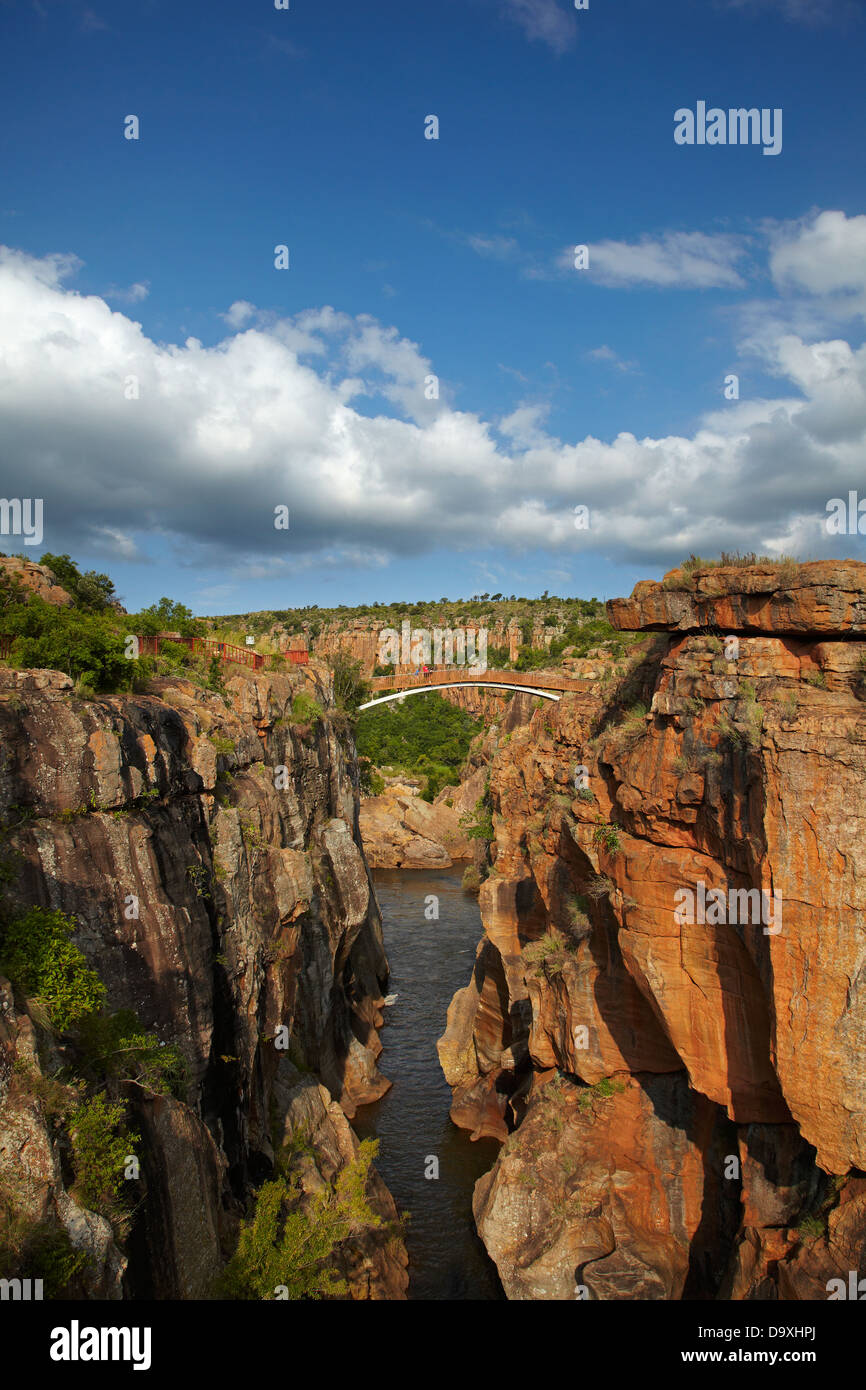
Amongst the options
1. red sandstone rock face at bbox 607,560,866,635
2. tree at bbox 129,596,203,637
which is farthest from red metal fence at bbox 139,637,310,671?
red sandstone rock face at bbox 607,560,866,635

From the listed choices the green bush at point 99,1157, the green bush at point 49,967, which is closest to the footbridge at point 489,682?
the green bush at point 49,967

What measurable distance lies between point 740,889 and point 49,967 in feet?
35.1

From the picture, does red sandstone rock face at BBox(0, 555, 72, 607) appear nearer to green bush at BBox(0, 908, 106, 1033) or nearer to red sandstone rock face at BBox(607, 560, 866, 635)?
green bush at BBox(0, 908, 106, 1033)

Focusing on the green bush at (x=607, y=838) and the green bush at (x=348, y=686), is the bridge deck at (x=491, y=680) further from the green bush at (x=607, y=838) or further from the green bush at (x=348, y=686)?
the green bush at (x=607, y=838)

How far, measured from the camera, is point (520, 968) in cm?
2420

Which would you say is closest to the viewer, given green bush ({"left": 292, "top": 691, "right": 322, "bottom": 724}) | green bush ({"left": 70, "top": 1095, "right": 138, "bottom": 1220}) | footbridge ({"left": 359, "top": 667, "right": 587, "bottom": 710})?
green bush ({"left": 70, "top": 1095, "right": 138, "bottom": 1220})

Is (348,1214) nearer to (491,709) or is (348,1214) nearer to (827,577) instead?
(827,577)

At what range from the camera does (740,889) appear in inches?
537

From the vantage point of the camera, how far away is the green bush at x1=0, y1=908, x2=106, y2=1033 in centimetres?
1046

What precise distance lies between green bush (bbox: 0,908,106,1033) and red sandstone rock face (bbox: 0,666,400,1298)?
60cm

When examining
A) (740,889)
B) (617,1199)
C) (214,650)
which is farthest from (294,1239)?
(214,650)

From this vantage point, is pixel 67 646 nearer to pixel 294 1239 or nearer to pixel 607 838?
pixel 607 838
